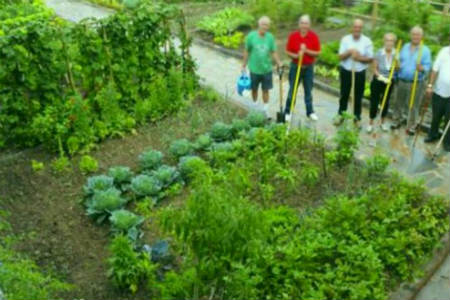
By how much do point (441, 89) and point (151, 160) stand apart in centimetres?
444

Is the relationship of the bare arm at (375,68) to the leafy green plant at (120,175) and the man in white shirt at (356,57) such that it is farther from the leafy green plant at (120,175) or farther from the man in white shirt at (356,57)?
the leafy green plant at (120,175)

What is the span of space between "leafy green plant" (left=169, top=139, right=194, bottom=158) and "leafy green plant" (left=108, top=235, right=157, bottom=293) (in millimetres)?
2545

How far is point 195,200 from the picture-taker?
4559 mm

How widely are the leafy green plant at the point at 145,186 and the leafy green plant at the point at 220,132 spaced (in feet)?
5.34

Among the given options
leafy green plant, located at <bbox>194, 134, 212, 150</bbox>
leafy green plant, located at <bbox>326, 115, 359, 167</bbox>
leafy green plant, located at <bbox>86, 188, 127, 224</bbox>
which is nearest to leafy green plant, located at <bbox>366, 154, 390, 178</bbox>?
leafy green plant, located at <bbox>326, 115, 359, 167</bbox>

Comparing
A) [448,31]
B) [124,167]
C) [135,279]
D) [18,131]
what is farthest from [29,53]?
[448,31]

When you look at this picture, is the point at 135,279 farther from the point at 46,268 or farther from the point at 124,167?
the point at 124,167

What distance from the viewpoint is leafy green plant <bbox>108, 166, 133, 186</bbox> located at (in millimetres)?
7500

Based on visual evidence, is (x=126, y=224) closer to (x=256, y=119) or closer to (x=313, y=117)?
(x=256, y=119)

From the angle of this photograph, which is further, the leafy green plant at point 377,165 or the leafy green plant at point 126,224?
the leafy green plant at point 377,165

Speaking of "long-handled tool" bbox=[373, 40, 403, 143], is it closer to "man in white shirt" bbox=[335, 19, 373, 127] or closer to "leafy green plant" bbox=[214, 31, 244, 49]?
"man in white shirt" bbox=[335, 19, 373, 127]

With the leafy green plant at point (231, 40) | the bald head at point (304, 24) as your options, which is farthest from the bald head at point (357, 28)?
the leafy green plant at point (231, 40)

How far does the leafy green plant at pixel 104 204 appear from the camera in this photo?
686 cm

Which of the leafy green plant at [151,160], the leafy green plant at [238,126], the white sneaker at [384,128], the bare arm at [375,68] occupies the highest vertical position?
the bare arm at [375,68]
